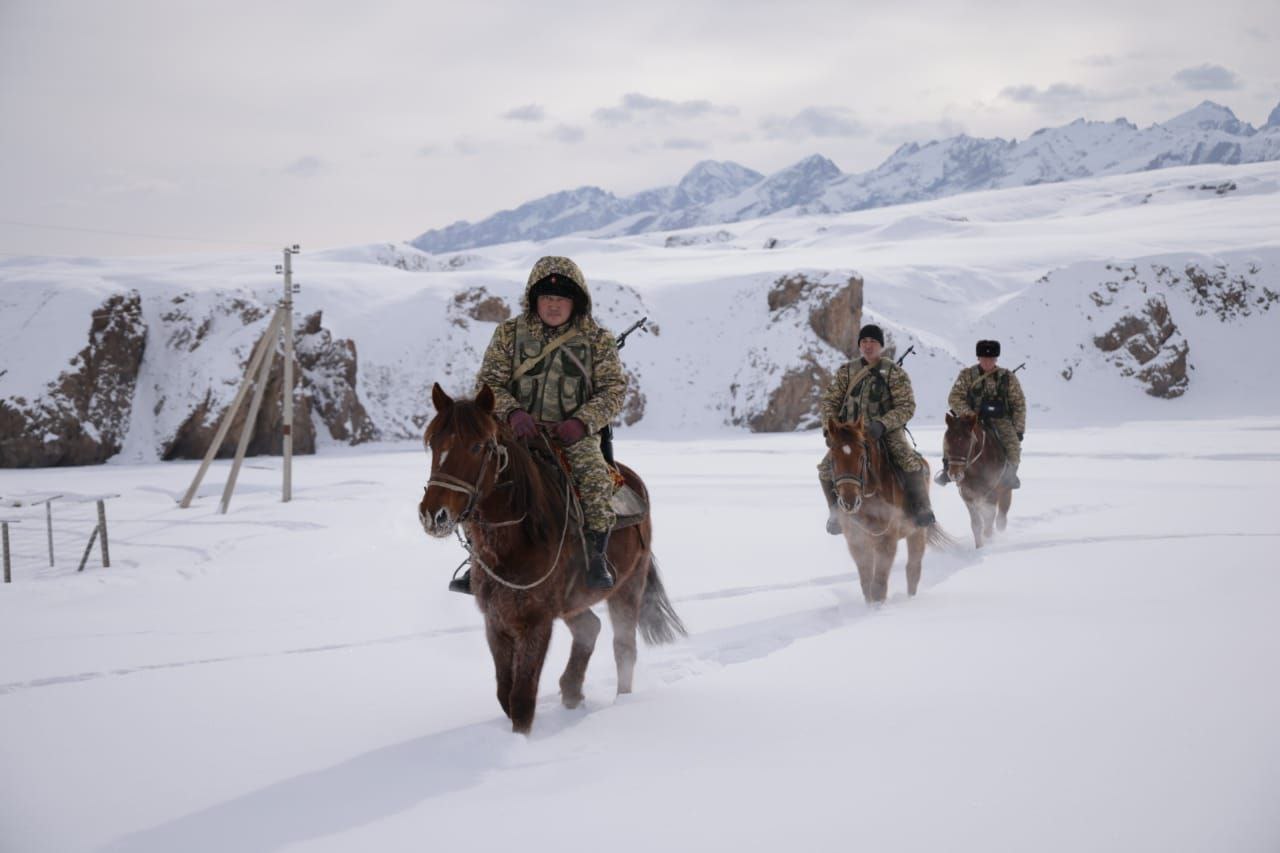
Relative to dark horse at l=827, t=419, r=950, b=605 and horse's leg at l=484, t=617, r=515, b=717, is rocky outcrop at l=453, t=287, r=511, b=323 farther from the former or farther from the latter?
horse's leg at l=484, t=617, r=515, b=717

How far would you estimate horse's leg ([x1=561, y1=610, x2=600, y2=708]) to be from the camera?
579cm

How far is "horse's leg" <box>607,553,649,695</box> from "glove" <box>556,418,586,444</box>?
1305mm

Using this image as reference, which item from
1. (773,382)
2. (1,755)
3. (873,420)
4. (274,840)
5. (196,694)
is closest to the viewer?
(274,840)

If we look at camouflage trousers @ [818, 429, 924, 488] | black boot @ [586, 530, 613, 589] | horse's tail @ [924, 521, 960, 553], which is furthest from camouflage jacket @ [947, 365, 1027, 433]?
black boot @ [586, 530, 613, 589]

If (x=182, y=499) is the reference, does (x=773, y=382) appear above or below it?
above

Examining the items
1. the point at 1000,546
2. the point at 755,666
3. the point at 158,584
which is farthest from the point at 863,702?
the point at 158,584

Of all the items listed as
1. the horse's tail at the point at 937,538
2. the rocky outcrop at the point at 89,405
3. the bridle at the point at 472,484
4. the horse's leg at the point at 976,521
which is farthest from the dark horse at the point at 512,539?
the rocky outcrop at the point at 89,405

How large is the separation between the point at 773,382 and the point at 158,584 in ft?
92.5

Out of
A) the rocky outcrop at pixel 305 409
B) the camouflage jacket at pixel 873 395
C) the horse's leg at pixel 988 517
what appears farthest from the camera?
the rocky outcrop at pixel 305 409

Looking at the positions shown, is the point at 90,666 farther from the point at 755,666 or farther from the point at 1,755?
the point at 755,666

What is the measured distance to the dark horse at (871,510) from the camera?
8.61 metres

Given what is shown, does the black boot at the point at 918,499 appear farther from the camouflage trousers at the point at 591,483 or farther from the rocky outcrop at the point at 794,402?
the rocky outcrop at the point at 794,402

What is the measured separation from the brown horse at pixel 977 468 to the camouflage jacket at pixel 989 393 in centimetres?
46

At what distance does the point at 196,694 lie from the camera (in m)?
6.26
